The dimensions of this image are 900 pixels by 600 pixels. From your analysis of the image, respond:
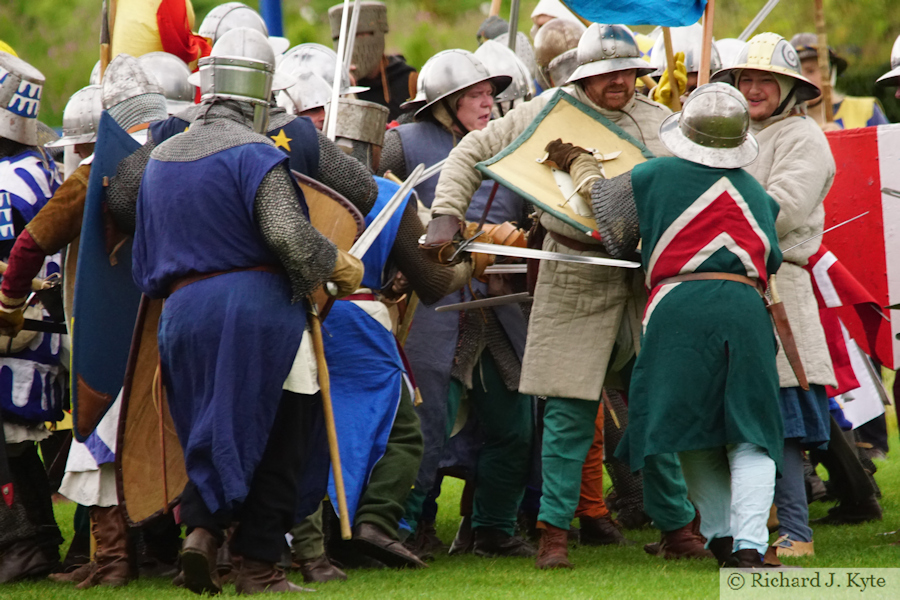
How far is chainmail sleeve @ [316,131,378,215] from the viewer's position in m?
4.90

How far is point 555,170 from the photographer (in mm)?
5051

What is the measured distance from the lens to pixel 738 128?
4582mm

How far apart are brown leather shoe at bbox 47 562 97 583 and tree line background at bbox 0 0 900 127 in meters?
10.1

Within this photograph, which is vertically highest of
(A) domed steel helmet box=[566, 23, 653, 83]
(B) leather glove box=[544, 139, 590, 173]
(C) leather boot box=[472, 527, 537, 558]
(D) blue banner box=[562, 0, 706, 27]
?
(D) blue banner box=[562, 0, 706, 27]

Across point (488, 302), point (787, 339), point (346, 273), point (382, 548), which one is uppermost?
point (346, 273)

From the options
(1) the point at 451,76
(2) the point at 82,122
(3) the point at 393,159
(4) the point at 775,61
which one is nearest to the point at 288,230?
(2) the point at 82,122

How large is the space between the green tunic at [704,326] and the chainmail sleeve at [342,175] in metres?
0.99

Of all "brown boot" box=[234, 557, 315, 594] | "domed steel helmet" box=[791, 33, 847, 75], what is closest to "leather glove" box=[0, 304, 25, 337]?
"brown boot" box=[234, 557, 315, 594]

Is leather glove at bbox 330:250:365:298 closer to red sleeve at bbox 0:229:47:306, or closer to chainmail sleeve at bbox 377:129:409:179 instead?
red sleeve at bbox 0:229:47:306

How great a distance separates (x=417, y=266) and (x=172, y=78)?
1496 millimetres

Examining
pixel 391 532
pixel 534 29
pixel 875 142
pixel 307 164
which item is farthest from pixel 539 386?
pixel 534 29

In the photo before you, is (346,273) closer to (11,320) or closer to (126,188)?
(126,188)

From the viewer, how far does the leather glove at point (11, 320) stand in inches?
194

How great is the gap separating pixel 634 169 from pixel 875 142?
5.24ft
